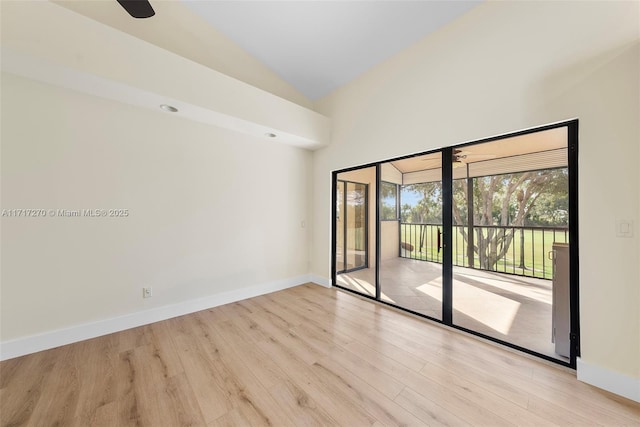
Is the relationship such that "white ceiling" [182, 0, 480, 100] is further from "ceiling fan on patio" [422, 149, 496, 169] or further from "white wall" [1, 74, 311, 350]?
"ceiling fan on patio" [422, 149, 496, 169]

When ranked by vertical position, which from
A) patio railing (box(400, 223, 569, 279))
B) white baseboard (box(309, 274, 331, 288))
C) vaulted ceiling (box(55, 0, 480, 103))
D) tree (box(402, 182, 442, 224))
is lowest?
white baseboard (box(309, 274, 331, 288))

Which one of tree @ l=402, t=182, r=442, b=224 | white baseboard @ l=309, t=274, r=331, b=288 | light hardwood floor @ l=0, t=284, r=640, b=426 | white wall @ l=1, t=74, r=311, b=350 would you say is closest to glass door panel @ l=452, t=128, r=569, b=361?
tree @ l=402, t=182, r=442, b=224

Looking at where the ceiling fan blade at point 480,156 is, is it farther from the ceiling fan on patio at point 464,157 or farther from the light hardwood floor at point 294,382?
the light hardwood floor at point 294,382

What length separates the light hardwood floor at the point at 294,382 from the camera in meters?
1.41

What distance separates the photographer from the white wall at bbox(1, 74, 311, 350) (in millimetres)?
2027

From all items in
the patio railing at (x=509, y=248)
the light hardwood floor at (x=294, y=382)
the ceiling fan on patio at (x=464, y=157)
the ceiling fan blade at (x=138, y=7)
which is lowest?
the light hardwood floor at (x=294, y=382)

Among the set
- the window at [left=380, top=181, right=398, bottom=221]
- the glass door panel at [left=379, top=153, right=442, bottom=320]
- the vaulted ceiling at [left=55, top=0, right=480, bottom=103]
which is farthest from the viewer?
the window at [left=380, top=181, right=398, bottom=221]

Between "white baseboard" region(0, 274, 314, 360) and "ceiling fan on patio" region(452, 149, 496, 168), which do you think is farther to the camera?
"ceiling fan on patio" region(452, 149, 496, 168)

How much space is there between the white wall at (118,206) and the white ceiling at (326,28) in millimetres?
1335

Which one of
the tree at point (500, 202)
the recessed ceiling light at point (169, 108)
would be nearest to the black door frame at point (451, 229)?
the tree at point (500, 202)

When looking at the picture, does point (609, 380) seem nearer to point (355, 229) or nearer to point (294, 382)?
point (294, 382)

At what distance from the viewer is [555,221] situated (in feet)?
6.75

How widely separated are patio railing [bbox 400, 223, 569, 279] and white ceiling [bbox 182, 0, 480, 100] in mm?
2416

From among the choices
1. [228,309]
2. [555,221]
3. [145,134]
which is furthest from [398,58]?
[228,309]
